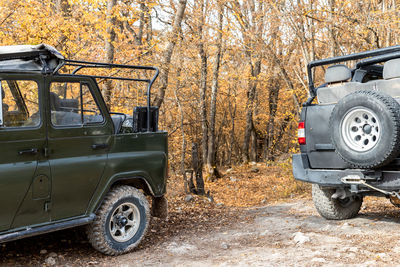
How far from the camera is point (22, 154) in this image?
14.6 feet

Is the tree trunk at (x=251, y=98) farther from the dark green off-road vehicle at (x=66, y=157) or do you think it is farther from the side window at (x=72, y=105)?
the side window at (x=72, y=105)

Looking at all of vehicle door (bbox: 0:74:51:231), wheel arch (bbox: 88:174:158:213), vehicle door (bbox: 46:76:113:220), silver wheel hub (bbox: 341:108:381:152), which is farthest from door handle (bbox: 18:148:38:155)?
silver wheel hub (bbox: 341:108:381:152)

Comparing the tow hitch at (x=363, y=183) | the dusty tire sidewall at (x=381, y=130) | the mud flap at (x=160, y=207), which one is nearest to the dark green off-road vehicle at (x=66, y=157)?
A: the mud flap at (x=160, y=207)

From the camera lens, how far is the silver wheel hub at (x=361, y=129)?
4809 millimetres

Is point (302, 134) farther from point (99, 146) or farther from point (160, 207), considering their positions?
point (99, 146)

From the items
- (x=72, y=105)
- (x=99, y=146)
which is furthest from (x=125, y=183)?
(x=72, y=105)

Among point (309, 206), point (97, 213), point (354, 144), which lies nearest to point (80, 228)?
point (97, 213)

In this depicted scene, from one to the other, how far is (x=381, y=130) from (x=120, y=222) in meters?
3.42

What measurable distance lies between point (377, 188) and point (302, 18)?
8244mm

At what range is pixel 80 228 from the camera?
18.3ft

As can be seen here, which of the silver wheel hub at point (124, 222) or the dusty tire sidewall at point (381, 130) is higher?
the dusty tire sidewall at point (381, 130)

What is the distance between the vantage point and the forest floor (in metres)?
4.69

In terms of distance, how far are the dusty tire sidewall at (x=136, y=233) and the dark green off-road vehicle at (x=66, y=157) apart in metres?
0.01

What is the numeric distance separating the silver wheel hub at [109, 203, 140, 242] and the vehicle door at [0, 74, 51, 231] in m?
0.96
